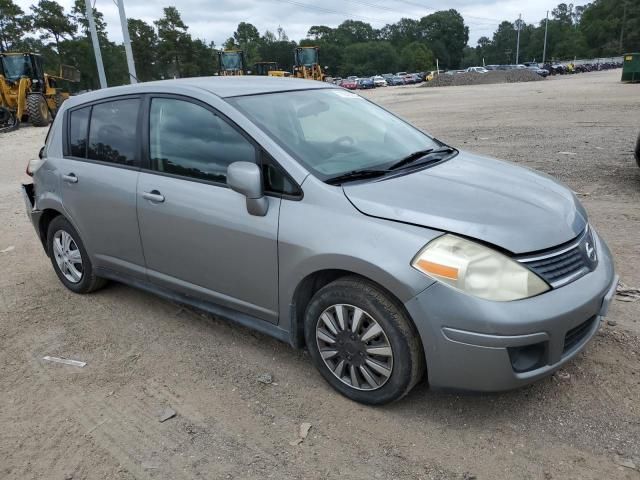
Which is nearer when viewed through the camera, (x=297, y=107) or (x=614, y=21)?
(x=297, y=107)

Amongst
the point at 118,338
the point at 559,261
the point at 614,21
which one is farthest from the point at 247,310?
the point at 614,21

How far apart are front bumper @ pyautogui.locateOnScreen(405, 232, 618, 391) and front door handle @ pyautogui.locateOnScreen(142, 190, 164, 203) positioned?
1857 mm

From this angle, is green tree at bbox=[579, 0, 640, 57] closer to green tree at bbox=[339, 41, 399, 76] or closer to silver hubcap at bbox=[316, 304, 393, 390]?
green tree at bbox=[339, 41, 399, 76]

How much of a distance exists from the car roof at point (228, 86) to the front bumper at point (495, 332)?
186cm

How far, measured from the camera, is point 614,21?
114 meters

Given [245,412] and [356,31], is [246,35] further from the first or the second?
[245,412]

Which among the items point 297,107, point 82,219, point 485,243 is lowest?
point 82,219

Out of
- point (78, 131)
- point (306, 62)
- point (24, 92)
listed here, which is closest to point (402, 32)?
point (306, 62)

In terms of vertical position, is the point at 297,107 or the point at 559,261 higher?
the point at 297,107

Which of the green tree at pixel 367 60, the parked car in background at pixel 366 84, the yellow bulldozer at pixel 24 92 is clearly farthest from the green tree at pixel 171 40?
the yellow bulldozer at pixel 24 92

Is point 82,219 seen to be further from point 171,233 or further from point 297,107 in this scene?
point 297,107

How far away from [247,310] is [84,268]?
1.91 metres

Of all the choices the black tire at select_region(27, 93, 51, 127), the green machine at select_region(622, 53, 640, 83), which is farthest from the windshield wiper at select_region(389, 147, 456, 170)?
the green machine at select_region(622, 53, 640, 83)

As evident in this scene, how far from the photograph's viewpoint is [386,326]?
2.70m
